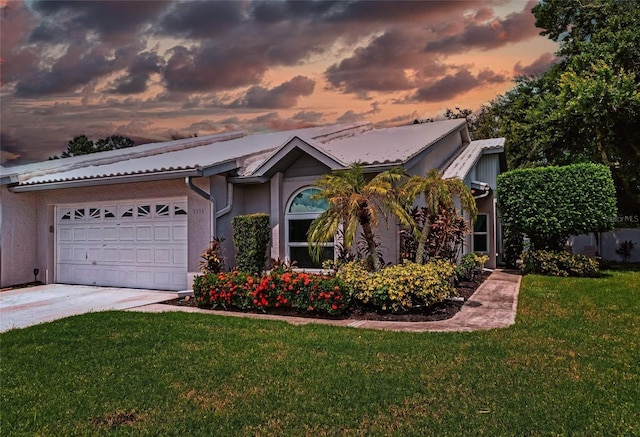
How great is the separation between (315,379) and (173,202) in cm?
909

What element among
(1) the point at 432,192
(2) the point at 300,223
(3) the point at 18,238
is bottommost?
(3) the point at 18,238

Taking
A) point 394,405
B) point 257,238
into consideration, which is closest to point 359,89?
point 257,238

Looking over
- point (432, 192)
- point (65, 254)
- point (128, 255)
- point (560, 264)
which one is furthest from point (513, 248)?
point (65, 254)

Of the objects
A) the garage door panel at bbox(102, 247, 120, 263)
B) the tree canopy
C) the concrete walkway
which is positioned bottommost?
the concrete walkway

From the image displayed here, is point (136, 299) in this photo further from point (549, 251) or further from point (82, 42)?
point (549, 251)

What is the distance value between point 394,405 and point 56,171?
15249 millimetres

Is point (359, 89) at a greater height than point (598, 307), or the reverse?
point (359, 89)

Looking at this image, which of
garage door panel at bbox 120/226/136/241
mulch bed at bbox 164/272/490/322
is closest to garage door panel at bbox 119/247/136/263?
garage door panel at bbox 120/226/136/241

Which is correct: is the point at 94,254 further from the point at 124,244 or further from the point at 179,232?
the point at 179,232

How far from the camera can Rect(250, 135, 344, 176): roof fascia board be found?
11078mm

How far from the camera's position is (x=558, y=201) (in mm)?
14383

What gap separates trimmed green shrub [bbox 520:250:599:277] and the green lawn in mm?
6631

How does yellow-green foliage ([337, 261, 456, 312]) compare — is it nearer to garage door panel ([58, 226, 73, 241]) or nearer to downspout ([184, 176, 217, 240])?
downspout ([184, 176, 217, 240])

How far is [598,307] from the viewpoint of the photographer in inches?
366
